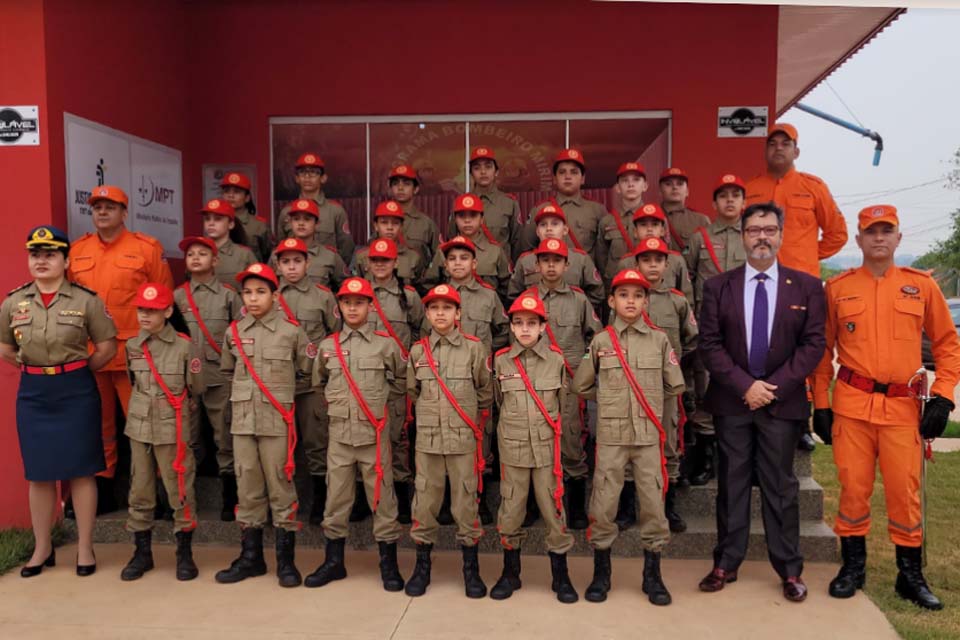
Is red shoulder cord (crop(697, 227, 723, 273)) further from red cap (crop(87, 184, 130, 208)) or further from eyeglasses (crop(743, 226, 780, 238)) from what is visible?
red cap (crop(87, 184, 130, 208))

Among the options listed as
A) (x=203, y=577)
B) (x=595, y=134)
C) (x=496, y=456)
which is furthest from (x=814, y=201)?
(x=203, y=577)

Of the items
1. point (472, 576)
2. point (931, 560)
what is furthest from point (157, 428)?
point (931, 560)

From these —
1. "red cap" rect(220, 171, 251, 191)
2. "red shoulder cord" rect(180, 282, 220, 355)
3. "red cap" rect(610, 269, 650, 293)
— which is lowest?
"red shoulder cord" rect(180, 282, 220, 355)

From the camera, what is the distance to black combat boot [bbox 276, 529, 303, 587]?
4512 millimetres

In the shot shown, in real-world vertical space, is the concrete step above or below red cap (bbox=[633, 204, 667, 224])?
below

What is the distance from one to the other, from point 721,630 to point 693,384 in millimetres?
1897

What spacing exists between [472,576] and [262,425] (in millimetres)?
1509

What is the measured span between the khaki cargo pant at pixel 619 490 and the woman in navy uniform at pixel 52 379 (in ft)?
10.1

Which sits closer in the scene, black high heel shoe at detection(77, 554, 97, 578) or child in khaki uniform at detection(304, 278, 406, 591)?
child in khaki uniform at detection(304, 278, 406, 591)

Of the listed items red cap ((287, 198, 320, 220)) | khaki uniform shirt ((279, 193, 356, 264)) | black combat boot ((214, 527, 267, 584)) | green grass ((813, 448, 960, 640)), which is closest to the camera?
green grass ((813, 448, 960, 640))

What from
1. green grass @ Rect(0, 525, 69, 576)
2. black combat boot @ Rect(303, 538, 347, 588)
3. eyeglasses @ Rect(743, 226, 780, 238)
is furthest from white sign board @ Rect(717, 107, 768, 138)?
green grass @ Rect(0, 525, 69, 576)

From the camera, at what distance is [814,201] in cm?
581

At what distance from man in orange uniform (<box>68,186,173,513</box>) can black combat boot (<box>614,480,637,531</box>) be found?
11.1 ft

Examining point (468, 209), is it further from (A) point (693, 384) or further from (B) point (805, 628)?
(B) point (805, 628)
